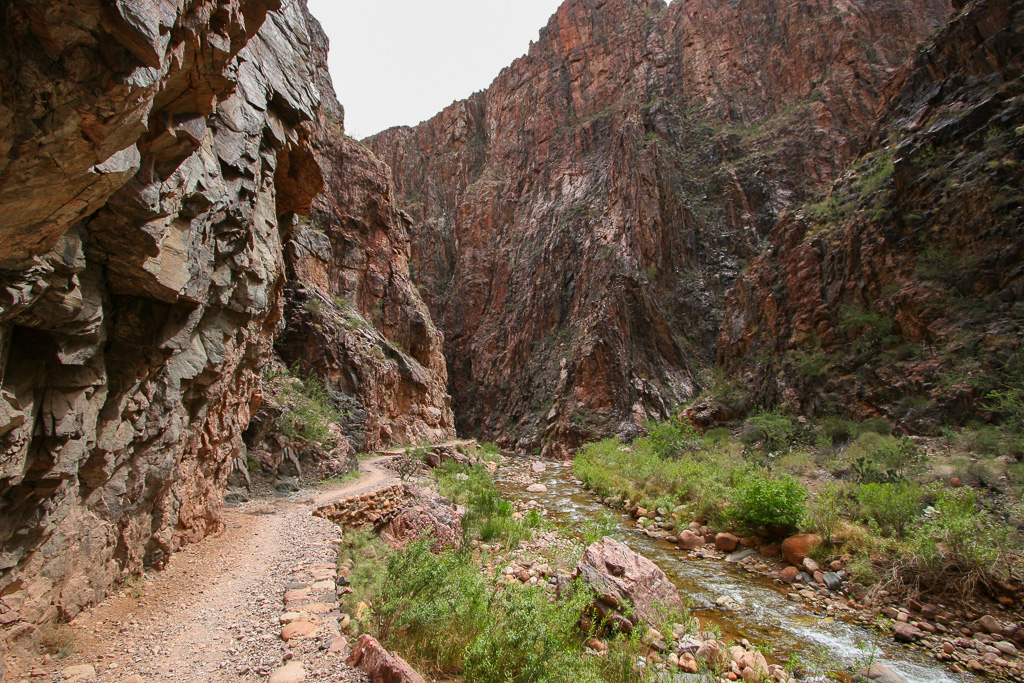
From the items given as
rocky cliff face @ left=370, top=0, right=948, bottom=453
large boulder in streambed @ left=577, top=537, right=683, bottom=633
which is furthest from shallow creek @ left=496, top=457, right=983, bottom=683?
rocky cliff face @ left=370, top=0, right=948, bottom=453

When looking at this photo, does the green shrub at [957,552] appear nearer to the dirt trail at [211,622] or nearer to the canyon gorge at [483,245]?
the canyon gorge at [483,245]

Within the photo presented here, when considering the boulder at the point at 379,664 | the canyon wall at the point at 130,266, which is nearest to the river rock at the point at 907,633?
the boulder at the point at 379,664

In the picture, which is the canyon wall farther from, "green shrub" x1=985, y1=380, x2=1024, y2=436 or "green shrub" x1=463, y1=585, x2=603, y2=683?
"green shrub" x1=985, y1=380, x2=1024, y2=436

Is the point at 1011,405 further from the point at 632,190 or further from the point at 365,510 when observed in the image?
the point at 632,190

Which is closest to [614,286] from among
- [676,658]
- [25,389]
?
[676,658]

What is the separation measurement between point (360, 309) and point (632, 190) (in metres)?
22.5

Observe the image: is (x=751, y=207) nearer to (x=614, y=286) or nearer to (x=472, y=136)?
(x=614, y=286)

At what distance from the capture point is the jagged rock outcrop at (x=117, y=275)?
2.70 metres

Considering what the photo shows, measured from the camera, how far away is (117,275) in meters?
4.89

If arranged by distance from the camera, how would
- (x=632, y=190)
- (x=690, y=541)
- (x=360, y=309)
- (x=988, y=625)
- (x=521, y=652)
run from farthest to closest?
(x=632, y=190)
(x=360, y=309)
(x=690, y=541)
(x=988, y=625)
(x=521, y=652)

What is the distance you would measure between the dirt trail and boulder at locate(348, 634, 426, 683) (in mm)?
124

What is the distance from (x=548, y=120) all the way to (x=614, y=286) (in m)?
22.0

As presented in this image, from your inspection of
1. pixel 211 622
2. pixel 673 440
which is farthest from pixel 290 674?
pixel 673 440

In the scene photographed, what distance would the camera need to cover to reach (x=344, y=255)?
25297mm
